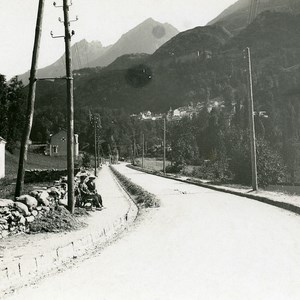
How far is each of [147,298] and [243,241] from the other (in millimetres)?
3911

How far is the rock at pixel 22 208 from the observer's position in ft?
36.7

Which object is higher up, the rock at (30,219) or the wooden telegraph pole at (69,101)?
the wooden telegraph pole at (69,101)

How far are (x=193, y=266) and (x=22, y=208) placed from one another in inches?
253

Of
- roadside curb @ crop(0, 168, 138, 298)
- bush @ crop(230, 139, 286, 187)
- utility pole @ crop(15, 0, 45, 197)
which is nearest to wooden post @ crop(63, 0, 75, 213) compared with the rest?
utility pole @ crop(15, 0, 45, 197)

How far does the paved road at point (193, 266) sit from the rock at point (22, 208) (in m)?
3.16

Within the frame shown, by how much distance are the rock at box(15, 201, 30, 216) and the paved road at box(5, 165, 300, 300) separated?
3160 mm

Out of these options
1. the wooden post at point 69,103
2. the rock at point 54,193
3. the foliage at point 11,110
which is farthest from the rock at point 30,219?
the foliage at point 11,110

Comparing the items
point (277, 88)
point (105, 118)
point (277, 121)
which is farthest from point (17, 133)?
point (277, 88)

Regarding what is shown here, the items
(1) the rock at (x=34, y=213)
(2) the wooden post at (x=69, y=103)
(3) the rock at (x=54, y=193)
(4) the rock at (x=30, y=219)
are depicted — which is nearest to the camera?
(4) the rock at (x=30, y=219)

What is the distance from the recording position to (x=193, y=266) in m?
6.55

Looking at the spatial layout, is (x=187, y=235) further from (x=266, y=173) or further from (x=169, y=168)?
(x=169, y=168)

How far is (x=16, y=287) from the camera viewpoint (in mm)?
6051

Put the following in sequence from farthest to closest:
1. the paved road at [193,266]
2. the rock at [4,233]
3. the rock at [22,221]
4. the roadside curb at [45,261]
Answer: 1. the rock at [22,221]
2. the rock at [4,233]
3. the roadside curb at [45,261]
4. the paved road at [193,266]

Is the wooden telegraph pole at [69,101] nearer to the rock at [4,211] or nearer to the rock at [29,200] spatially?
the rock at [29,200]
